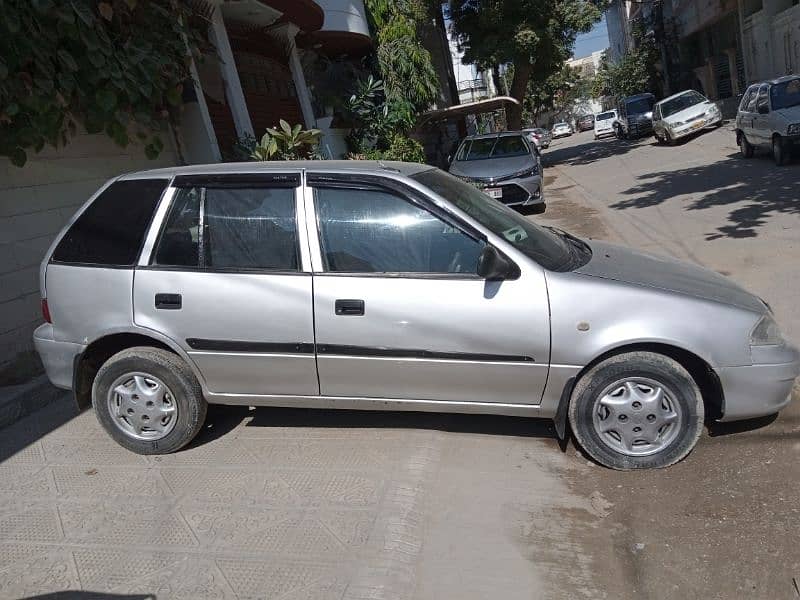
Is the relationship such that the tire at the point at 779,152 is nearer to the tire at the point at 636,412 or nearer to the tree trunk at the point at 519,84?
the tire at the point at 636,412

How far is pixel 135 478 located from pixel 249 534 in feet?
3.43

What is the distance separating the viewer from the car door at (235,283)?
156 inches

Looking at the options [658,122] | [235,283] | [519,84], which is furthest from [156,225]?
[519,84]

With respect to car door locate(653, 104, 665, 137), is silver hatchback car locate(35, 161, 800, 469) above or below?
below

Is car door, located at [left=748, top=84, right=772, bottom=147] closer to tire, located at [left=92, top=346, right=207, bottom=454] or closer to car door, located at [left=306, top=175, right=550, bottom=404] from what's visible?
car door, located at [left=306, top=175, right=550, bottom=404]

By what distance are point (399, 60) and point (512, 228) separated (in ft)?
38.6

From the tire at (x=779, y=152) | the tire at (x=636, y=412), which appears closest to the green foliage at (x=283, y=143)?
the tire at (x=636, y=412)

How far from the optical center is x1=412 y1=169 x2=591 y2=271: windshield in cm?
394

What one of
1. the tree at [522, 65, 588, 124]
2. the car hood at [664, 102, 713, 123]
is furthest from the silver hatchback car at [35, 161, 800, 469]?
the tree at [522, 65, 588, 124]

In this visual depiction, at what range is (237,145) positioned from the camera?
31.6ft

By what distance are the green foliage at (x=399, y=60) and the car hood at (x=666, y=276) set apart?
418 inches

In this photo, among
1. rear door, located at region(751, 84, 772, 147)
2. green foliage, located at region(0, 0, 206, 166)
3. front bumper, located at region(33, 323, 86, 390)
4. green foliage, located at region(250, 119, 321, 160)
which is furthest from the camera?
rear door, located at region(751, 84, 772, 147)

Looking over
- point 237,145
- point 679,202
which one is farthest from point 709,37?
point 237,145

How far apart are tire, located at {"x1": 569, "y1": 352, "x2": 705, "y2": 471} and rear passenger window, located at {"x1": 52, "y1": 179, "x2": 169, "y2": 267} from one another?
2.73 metres
